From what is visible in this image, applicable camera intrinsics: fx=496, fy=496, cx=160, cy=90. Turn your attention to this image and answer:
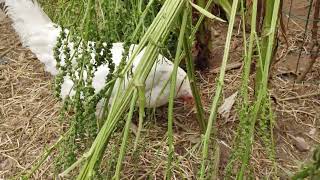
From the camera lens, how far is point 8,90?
6.21 feet

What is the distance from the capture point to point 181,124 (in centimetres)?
163

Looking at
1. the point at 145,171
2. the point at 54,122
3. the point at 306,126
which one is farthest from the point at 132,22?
the point at 306,126

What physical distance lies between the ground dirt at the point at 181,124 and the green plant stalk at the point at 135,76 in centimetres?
57

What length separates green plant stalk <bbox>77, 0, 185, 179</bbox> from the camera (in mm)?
725

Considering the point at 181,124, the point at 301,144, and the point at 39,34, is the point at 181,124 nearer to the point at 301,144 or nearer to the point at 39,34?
the point at 301,144

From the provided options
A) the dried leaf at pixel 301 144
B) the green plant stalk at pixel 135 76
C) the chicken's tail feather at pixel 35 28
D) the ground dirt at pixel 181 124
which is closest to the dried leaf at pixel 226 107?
the ground dirt at pixel 181 124

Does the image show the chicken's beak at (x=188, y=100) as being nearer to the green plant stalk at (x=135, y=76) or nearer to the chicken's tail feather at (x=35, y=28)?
the chicken's tail feather at (x=35, y=28)

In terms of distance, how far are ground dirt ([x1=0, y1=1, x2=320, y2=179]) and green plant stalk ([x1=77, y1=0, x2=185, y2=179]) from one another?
57 cm

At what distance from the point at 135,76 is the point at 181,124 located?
880 millimetres

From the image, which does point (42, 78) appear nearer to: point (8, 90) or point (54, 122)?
point (8, 90)

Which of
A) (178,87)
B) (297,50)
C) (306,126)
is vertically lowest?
(306,126)

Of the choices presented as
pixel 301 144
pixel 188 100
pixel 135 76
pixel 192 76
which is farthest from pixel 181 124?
pixel 135 76

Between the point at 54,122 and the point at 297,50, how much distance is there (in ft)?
3.30

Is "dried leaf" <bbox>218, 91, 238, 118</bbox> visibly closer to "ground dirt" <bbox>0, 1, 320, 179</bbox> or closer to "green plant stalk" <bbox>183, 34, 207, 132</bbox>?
"ground dirt" <bbox>0, 1, 320, 179</bbox>
